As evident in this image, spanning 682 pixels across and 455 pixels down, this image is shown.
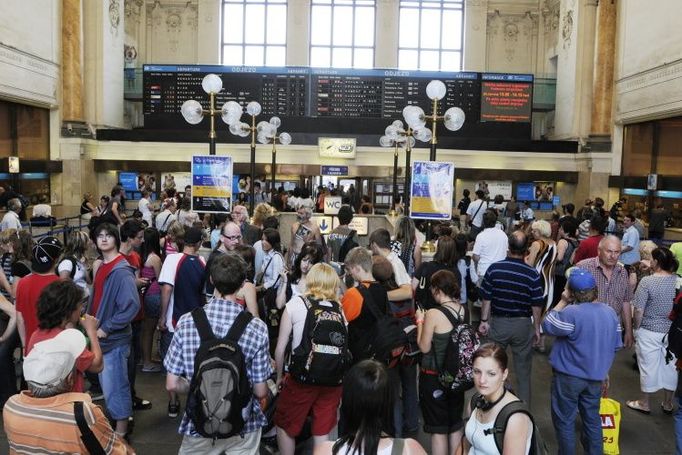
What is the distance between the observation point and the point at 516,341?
17.4 feet

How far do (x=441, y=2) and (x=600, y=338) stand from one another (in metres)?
24.1

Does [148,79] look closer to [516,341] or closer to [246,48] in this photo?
[246,48]

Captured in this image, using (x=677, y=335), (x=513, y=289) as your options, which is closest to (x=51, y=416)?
(x=513, y=289)

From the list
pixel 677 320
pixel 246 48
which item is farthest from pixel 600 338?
pixel 246 48

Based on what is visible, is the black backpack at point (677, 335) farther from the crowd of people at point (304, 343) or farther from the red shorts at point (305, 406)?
the red shorts at point (305, 406)

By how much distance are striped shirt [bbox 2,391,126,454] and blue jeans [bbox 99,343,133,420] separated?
1.91m

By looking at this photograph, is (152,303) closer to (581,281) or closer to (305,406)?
(305,406)

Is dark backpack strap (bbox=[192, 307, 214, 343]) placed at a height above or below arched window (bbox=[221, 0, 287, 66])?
below

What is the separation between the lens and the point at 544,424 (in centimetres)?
575

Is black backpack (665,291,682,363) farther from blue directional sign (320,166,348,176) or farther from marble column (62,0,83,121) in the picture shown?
marble column (62,0,83,121)

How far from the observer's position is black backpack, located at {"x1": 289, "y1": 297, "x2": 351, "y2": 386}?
3.89 m

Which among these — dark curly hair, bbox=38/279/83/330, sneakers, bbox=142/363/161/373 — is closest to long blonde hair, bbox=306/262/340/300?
dark curly hair, bbox=38/279/83/330

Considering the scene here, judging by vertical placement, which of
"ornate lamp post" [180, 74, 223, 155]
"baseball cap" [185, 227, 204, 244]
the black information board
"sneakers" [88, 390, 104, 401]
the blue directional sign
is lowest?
"sneakers" [88, 390, 104, 401]

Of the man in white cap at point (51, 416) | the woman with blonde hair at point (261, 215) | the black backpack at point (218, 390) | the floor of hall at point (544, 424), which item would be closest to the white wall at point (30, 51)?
the woman with blonde hair at point (261, 215)
